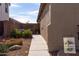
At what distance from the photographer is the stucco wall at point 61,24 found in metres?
11.0

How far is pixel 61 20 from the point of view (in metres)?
11.0

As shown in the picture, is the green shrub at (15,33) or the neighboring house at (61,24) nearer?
the neighboring house at (61,24)

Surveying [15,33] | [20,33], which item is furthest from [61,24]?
[20,33]

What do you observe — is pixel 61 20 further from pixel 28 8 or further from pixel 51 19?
pixel 28 8

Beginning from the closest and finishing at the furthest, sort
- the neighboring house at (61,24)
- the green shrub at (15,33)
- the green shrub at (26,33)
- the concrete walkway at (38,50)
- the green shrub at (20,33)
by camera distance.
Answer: the concrete walkway at (38,50) < the neighboring house at (61,24) < the green shrub at (15,33) < the green shrub at (20,33) < the green shrub at (26,33)

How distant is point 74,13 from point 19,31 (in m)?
5.56

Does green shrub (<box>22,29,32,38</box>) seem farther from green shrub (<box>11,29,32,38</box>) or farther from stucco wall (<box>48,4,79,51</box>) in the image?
stucco wall (<box>48,4,79,51</box>)

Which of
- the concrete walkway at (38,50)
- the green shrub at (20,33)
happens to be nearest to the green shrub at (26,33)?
the green shrub at (20,33)

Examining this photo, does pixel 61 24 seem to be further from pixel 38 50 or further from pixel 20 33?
pixel 20 33

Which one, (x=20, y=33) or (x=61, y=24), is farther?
(x=20, y=33)

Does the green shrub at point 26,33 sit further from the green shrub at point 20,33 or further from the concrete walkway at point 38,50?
the concrete walkway at point 38,50

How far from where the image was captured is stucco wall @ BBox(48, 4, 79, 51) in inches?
433

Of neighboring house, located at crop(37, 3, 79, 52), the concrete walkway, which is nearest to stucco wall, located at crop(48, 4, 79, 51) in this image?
neighboring house, located at crop(37, 3, 79, 52)

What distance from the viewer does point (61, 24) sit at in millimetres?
11031
